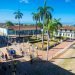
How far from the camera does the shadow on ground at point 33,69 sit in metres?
33.3

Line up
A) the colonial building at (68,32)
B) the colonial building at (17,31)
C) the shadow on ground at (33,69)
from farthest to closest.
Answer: the colonial building at (68,32)
the colonial building at (17,31)
the shadow on ground at (33,69)

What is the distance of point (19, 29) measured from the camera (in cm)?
9312

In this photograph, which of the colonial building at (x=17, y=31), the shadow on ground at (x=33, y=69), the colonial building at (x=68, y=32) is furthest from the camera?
the colonial building at (x=68, y=32)

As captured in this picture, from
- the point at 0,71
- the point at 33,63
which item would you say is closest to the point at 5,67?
the point at 0,71

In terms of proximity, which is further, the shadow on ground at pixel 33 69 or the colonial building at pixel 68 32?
the colonial building at pixel 68 32

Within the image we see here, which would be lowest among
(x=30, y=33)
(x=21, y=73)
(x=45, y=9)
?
(x=21, y=73)

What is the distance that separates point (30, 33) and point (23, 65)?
2438 inches

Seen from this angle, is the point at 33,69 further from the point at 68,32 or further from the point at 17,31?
the point at 68,32

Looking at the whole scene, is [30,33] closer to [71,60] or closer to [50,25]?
[50,25]

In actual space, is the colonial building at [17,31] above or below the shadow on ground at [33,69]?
above

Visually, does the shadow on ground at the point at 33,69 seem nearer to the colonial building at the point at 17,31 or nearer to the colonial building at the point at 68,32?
the colonial building at the point at 17,31

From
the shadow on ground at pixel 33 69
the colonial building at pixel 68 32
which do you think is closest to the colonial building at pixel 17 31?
the colonial building at pixel 68 32

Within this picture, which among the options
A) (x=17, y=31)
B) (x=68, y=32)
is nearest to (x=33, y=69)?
(x=17, y=31)

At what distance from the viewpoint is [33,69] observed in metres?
35.5
